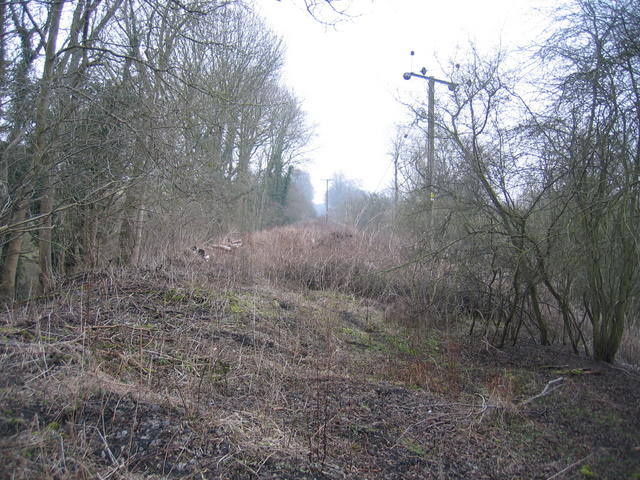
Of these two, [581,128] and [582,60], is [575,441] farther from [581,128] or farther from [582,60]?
[582,60]

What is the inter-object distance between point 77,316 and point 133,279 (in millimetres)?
1936

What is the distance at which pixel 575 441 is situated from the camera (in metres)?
3.49

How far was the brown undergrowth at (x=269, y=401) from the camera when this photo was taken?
9.54ft

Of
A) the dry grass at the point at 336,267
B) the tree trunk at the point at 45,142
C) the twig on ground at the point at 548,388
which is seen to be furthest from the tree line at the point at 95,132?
the twig on ground at the point at 548,388

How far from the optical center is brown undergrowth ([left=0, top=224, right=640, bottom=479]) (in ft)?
9.54

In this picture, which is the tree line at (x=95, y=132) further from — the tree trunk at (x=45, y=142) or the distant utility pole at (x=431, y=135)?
the distant utility pole at (x=431, y=135)

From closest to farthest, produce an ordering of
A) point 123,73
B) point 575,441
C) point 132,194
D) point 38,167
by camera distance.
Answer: point 575,441 < point 38,167 < point 123,73 < point 132,194

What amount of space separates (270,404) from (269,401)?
64 millimetres

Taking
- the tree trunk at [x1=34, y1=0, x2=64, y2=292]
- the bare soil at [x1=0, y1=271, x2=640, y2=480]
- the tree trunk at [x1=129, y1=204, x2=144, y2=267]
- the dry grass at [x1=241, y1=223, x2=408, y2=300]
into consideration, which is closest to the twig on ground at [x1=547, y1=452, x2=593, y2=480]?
the bare soil at [x1=0, y1=271, x2=640, y2=480]

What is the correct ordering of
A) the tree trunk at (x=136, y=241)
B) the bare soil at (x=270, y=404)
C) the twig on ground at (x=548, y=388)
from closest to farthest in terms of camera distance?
the bare soil at (x=270, y=404)
the twig on ground at (x=548, y=388)
the tree trunk at (x=136, y=241)

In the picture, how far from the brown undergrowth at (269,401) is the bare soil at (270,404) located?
0.05 feet

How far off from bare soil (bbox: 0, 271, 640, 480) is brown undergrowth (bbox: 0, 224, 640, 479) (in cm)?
1

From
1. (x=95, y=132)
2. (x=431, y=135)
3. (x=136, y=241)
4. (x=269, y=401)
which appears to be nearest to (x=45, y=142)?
(x=95, y=132)

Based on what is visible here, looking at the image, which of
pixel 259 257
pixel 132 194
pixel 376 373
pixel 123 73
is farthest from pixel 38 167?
pixel 259 257
